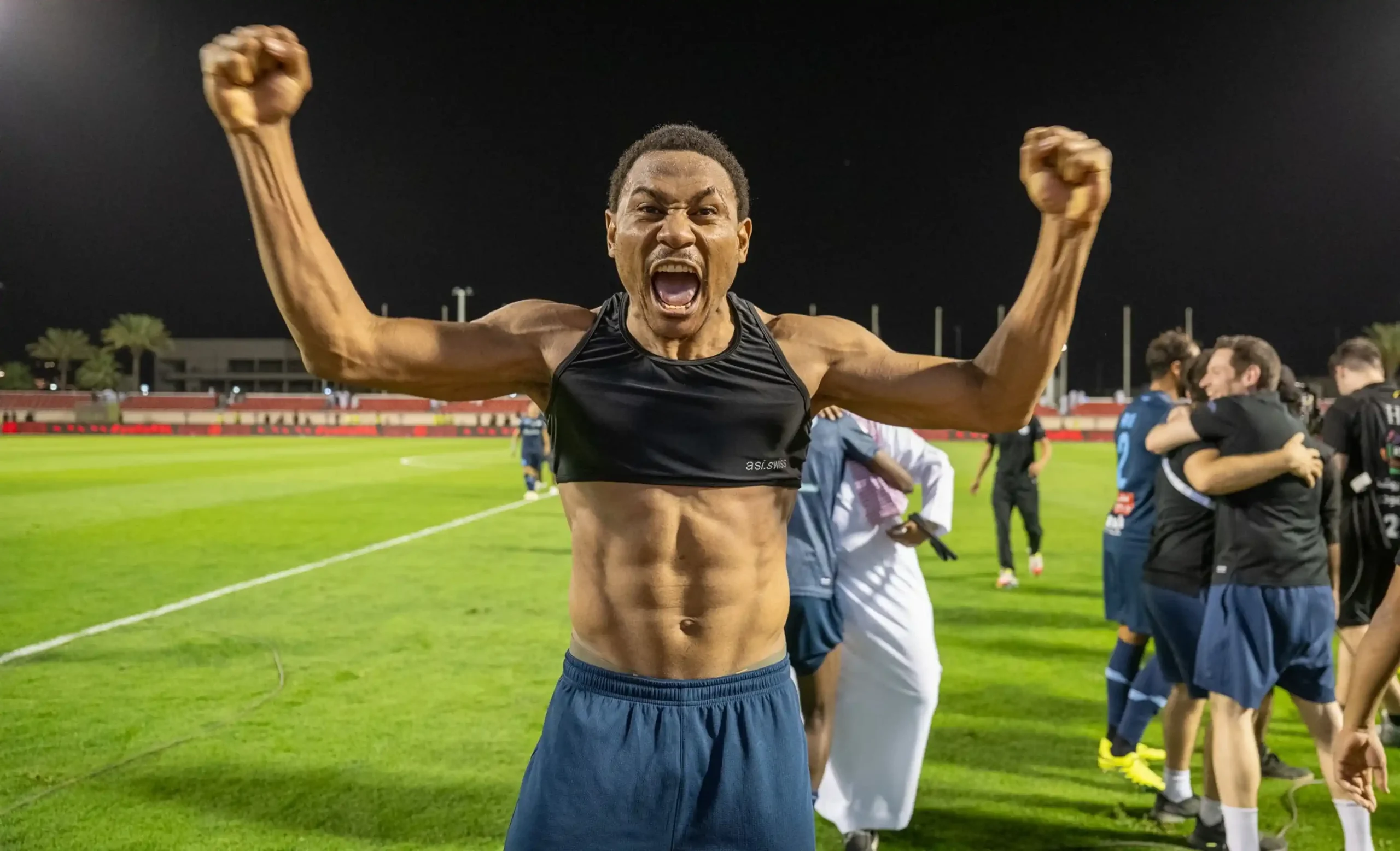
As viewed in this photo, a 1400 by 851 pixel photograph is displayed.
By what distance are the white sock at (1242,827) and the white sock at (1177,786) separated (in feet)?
2.74

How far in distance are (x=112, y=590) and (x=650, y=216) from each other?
33.1 ft

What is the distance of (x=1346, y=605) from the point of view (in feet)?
20.7

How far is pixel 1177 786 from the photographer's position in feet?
16.5

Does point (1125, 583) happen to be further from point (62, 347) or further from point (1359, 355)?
point (62, 347)

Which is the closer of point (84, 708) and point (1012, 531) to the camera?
point (84, 708)

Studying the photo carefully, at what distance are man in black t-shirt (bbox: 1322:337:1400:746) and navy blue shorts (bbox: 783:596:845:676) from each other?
12.0 ft

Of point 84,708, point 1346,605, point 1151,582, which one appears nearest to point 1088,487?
point 1346,605

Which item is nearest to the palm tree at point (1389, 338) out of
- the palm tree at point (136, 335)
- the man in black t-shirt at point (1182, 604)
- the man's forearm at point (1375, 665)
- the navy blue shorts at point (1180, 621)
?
the man in black t-shirt at point (1182, 604)

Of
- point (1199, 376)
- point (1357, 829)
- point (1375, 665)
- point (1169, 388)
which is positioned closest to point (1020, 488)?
point (1169, 388)

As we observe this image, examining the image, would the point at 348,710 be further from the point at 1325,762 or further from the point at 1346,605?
the point at 1346,605

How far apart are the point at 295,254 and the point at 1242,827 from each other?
166 inches

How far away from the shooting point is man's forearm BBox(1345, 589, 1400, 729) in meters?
2.71

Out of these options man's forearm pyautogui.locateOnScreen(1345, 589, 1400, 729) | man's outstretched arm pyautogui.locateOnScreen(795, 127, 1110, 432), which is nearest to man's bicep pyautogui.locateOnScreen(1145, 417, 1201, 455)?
man's forearm pyautogui.locateOnScreen(1345, 589, 1400, 729)

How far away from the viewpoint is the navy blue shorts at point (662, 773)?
231 centimetres
